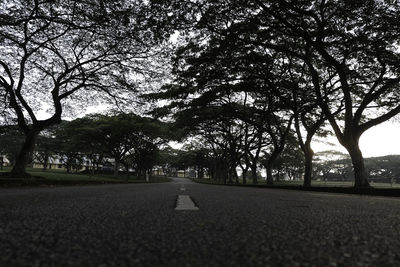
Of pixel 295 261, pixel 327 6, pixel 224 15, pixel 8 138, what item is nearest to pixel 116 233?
pixel 295 261

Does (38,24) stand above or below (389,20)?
above

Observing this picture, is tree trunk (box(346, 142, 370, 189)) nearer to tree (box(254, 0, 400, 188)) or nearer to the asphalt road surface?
tree (box(254, 0, 400, 188))

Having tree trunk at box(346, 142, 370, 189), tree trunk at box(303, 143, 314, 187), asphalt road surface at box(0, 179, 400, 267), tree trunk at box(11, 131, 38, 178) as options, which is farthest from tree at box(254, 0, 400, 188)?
tree trunk at box(11, 131, 38, 178)

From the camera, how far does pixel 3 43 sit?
39.0 feet

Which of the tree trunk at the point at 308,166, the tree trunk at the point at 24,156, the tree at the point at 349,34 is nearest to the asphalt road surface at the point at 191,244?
the tree at the point at 349,34

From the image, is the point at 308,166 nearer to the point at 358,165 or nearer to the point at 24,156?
the point at 358,165

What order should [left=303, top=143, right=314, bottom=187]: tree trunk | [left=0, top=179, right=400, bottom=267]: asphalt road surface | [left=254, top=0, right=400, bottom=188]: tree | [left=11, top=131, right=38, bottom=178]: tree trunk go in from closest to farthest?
[left=0, top=179, right=400, bottom=267]: asphalt road surface
[left=254, top=0, right=400, bottom=188]: tree
[left=11, top=131, right=38, bottom=178]: tree trunk
[left=303, top=143, right=314, bottom=187]: tree trunk

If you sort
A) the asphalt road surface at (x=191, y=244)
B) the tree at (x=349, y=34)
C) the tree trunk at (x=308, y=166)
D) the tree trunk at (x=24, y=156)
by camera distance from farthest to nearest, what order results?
the tree trunk at (x=308, y=166) < the tree trunk at (x=24, y=156) < the tree at (x=349, y=34) < the asphalt road surface at (x=191, y=244)

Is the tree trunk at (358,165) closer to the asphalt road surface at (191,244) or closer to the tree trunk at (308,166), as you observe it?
the tree trunk at (308,166)

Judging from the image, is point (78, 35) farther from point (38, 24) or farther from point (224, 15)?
point (224, 15)

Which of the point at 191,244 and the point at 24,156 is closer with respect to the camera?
the point at 191,244

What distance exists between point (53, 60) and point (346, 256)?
16.2 meters

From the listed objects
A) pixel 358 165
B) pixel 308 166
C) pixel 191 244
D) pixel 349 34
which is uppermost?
pixel 349 34

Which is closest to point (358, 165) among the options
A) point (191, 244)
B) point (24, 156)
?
point (191, 244)
